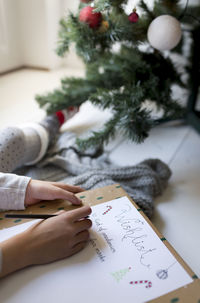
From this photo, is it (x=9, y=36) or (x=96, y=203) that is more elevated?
(x=9, y=36)

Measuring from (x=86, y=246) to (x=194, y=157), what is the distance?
50 cm

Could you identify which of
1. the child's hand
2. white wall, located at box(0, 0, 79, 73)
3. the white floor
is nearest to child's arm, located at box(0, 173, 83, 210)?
the child's hand

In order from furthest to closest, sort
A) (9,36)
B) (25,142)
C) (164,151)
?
(9,36) → (164,151) → (25,142)

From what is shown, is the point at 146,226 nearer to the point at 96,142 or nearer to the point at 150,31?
the point at 96,142

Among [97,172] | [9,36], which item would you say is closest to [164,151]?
[97,172]

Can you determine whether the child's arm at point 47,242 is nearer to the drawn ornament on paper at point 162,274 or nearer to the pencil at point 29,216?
the pencil at point 29,216

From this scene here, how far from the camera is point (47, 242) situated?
430mm

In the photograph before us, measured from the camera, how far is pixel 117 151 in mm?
853

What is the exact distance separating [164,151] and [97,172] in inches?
11.1

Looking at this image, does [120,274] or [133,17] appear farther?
[133,17]

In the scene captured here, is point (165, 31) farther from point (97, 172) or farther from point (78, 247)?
point (78, 247)

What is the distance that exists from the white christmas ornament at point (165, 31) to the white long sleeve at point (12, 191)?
39 centimetres

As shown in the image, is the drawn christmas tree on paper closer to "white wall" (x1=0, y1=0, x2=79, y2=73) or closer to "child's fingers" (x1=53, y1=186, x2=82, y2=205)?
"child's fingers" (x1=53, y1=186, x2=82, y2=205)

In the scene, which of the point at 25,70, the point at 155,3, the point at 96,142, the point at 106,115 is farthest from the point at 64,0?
the point at 96,142
